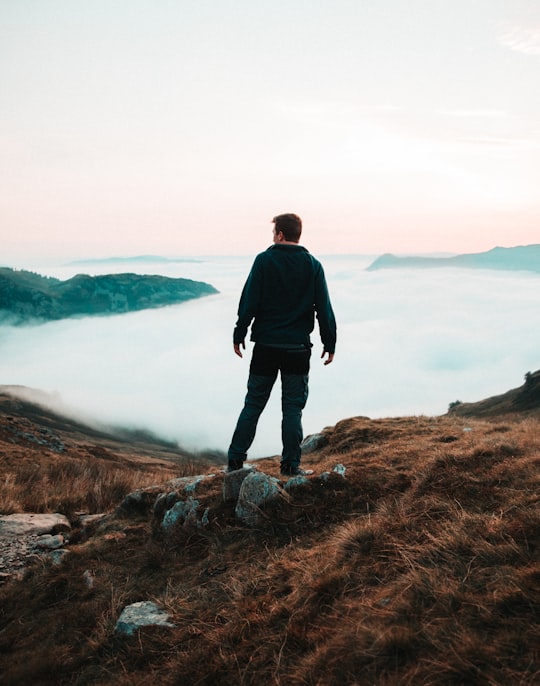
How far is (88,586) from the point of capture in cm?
491

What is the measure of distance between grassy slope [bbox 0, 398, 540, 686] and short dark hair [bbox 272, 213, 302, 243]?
141 inches

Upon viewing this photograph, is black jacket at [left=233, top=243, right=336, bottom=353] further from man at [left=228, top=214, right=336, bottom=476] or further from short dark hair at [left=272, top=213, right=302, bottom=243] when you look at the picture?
short dark hair at [left=272, top=213, right=302, bottom=243]

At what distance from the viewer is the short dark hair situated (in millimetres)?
6714

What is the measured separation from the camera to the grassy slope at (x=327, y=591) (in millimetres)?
2613

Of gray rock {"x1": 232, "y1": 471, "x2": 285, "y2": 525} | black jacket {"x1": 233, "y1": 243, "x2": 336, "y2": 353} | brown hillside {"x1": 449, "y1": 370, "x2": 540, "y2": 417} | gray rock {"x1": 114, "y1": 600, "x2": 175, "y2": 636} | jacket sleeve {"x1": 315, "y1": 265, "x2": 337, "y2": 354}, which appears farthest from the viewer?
brown hillside {"x1": 449, "y1": 370, "x2": 540, "y2": 417}

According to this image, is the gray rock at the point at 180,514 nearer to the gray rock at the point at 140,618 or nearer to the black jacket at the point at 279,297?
the gray rock at the point at 140,618

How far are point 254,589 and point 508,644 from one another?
2118 millimetres

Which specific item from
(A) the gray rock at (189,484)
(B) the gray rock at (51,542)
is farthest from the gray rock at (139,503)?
(B) the gray rock at (51,542)

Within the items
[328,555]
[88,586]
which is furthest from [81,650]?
[328,555]

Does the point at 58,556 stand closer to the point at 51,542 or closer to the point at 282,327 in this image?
the point at 51,542

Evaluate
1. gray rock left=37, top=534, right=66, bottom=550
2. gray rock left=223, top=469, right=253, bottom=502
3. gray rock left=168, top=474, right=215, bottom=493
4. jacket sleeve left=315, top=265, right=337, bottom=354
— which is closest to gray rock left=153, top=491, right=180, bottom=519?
gray rock left=168, top=474, right=215, bottom=493

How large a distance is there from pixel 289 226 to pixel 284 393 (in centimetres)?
258

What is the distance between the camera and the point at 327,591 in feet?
11.4

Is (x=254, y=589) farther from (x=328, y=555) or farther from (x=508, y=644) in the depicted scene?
(x=508, y=644)
